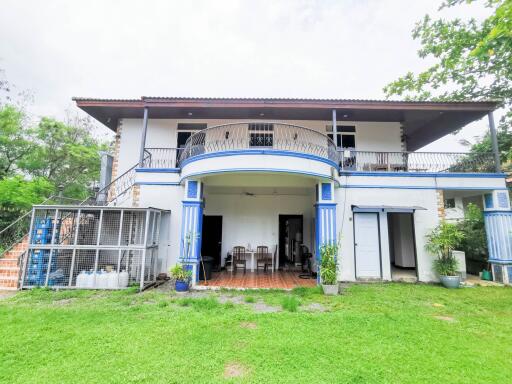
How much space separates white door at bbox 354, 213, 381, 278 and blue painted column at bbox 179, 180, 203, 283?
4915 millimetres

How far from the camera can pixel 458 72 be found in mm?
11461

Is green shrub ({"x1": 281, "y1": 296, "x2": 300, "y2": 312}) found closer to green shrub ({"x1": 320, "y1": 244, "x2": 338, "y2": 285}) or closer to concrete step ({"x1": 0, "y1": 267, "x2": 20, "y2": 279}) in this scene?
green shrub ({"x1": 320, "y1": 244, "x2": 338, "y2": 285})

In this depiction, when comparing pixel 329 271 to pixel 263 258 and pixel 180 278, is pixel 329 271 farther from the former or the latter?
pixel 180 278

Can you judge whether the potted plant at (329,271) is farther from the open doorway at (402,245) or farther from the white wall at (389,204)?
the open doorway at (402,245)

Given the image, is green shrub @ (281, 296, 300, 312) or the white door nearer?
green shrub @ (281, 296, 300, 312)

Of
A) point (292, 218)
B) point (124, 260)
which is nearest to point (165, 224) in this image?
point (124, 260)

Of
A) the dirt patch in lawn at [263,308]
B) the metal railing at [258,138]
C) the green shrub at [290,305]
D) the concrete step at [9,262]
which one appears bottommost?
the dirt patch in lawn at [263,308]

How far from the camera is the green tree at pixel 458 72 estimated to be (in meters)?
10.6

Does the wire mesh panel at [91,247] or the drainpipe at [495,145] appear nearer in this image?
the wire mesh panel at [91,247]

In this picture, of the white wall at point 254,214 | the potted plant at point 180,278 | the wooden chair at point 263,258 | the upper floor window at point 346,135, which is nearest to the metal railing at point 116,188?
the white wall at point 254,214

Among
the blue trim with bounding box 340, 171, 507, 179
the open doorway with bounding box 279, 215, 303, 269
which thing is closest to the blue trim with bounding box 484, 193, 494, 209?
the blue trim with bounding box 340, 171, 507, 179

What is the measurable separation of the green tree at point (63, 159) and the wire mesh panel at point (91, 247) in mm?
8687

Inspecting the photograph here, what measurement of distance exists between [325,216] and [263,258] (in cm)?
338

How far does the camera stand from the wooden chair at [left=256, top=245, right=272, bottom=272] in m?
8.91
